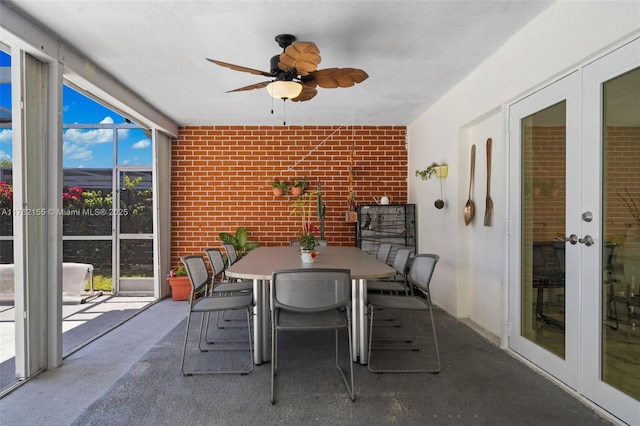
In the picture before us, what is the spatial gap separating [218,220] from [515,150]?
4.12 m

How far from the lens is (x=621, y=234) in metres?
1.94

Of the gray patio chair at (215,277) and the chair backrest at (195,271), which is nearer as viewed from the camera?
the chair backrest at (195,271)

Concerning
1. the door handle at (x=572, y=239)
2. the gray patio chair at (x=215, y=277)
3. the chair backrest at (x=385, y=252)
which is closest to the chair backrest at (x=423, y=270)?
the chair backrest at (x=385, y=252)

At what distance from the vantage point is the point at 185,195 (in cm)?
543

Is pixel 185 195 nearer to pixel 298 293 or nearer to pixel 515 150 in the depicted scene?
pixel 298 293

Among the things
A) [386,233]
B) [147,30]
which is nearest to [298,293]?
[147,30]

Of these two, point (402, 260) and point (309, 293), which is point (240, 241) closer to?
point (402, 260)

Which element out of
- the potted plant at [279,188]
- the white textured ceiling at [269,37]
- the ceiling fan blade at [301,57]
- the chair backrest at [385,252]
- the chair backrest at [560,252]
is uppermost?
the white textured ceiling at [269,37]

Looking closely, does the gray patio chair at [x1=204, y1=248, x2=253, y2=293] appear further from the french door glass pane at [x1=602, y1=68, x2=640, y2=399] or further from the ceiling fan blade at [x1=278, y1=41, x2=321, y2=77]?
the french door glass pane at [x1=602, y1=68, x2=640, y2=399]

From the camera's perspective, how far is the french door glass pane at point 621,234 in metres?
1.87

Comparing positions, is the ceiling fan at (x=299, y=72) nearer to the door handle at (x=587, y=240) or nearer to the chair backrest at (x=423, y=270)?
the chair backrest at (x=423, y=270)

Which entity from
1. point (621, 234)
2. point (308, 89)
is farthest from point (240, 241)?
point (621, 234)

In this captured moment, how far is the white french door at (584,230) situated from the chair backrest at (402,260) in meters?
0.89

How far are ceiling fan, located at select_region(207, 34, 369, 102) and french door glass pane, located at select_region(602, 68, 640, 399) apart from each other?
1489 mm
